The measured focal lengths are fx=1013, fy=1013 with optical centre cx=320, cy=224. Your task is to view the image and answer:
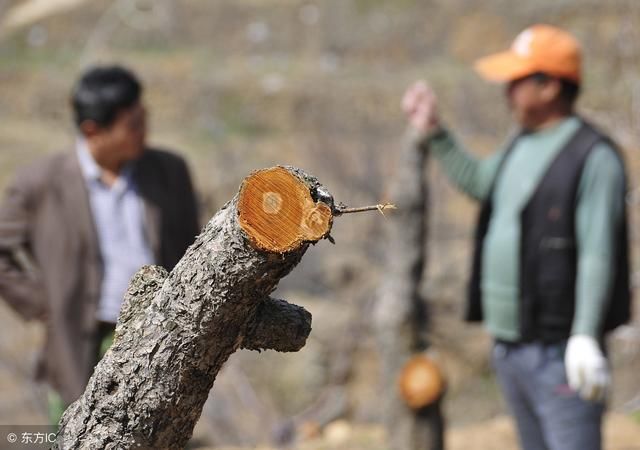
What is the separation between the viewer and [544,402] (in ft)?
10.5

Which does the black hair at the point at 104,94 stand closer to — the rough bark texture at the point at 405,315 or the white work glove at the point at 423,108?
the white work glove at the point at 423,108

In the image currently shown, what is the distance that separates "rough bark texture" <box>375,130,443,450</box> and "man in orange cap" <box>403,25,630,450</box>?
1.53m

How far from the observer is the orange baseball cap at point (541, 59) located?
3.39 m

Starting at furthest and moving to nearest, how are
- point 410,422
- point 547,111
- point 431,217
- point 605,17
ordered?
1. point 605,17
2. point 431,217
3. point 410,422
4. point 547,111

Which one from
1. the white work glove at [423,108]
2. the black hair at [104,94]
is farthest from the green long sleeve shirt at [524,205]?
the black hair at [104,94]

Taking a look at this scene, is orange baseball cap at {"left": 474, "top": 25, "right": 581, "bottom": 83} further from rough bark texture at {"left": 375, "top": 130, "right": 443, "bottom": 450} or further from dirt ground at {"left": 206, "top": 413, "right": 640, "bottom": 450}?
dirt ground at {"left": 206, "top": 413, "right": 640, "bottom": 450}

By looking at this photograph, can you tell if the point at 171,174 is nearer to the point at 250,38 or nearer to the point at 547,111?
the point at 547,111

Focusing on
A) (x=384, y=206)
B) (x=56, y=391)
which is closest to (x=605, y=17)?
(x=56, y=391)

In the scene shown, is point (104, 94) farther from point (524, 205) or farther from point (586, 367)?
point (586, 367)

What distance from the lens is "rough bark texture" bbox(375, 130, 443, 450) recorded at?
16.6ft

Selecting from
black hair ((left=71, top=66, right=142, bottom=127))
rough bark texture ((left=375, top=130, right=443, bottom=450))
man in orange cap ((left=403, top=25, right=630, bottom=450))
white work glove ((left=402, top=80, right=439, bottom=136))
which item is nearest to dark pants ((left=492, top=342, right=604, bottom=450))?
man in orange cap ((left=403, top=25, right=630, bottom=450))

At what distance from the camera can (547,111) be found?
133 inches

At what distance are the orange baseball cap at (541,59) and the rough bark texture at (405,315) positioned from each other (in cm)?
151

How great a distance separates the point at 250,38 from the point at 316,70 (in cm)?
117
